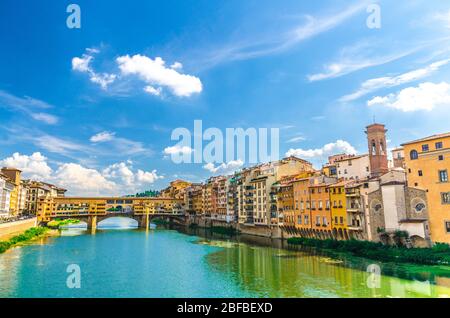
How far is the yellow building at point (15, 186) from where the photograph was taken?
1918 inches

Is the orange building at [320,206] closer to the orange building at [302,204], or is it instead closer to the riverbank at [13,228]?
the orange building at [302,204]

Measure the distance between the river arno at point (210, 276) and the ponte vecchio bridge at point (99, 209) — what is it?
25.6 meters

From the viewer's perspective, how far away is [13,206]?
162 ft

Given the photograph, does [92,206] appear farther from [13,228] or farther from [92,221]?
[13,228]

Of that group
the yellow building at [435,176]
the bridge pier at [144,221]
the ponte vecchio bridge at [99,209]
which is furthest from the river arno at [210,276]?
the bridge pier at [144,221]

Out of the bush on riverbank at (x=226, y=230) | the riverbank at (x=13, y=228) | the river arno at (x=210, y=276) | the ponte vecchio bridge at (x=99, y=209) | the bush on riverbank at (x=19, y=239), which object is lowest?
the river arno at (x=210, y=276)

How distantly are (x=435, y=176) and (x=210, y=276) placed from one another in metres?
15.9

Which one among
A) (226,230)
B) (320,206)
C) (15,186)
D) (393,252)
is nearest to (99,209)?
(15,186)

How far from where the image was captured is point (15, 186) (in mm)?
49906

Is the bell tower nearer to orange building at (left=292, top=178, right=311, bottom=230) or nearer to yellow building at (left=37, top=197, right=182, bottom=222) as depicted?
orange building at (left=292, top=178, right=311, bottom=230)
